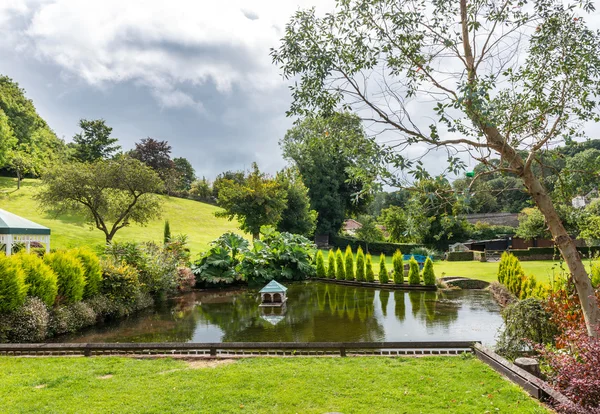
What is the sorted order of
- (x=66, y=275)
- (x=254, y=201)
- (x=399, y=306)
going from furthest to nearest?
(x=254, y=201)
(x=399, y=306)
(x=66, y=275)

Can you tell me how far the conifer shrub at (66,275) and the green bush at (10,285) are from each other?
4.66 feet

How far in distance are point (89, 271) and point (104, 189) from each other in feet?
48.1

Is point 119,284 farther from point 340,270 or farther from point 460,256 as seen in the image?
point 460,256

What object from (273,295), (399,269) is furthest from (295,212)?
(273,295)

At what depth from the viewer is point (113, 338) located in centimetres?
977

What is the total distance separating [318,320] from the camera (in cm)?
1139

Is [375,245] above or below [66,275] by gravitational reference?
above

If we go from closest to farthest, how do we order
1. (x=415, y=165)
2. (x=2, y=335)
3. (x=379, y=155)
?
(x=415, y=165) → (x=379, y=155) → (x=2, y=335)

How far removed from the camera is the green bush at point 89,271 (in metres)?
11.7

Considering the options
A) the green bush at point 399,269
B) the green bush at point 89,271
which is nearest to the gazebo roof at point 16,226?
the green bush at point 89,271

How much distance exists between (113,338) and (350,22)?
846 centimetres

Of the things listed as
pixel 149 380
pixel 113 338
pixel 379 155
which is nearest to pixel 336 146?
pixel 379 155

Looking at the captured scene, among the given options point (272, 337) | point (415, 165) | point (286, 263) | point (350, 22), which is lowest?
point (272, 337)

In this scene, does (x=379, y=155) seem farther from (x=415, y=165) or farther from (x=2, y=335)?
(x=2, y=335)
